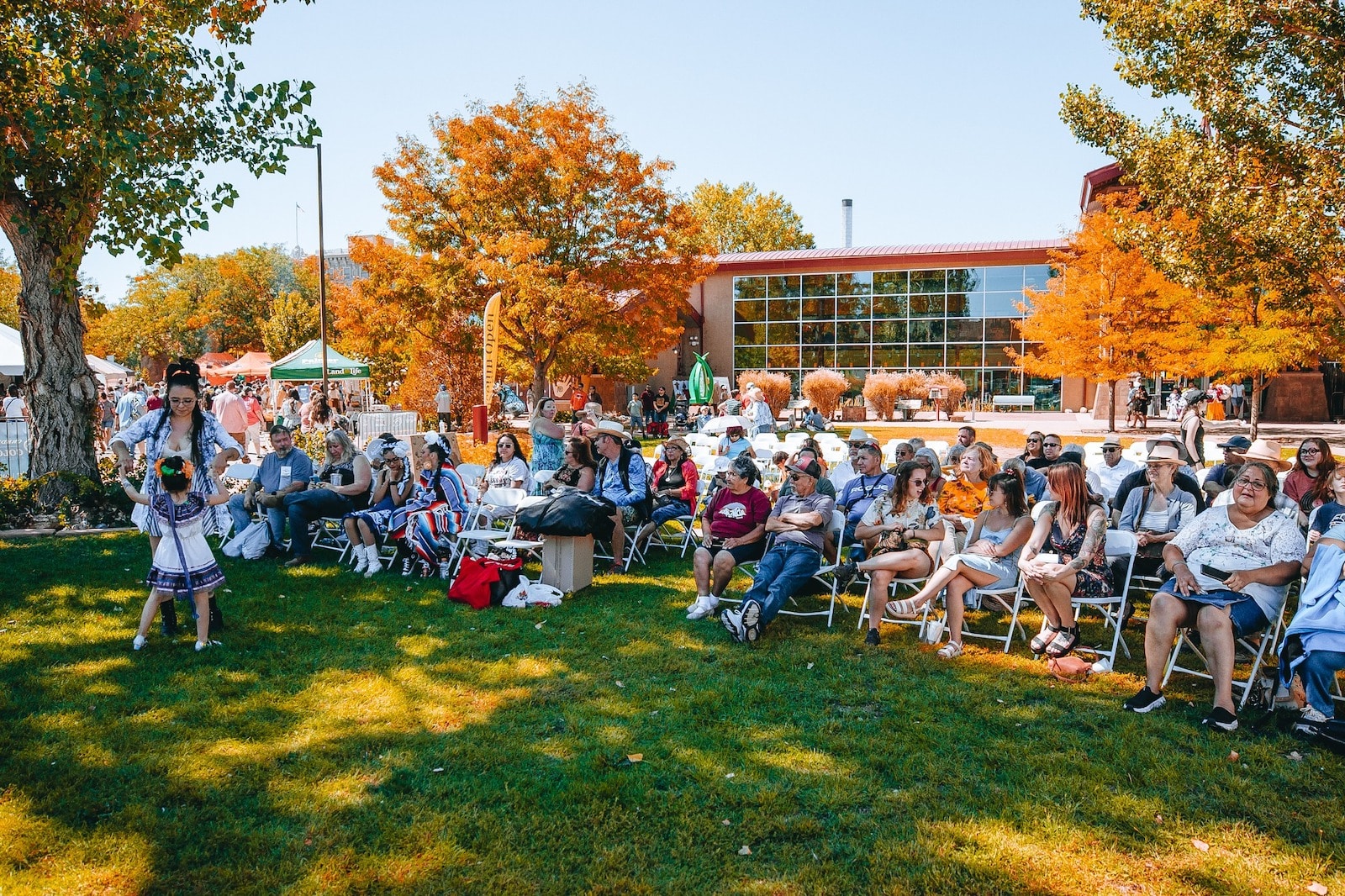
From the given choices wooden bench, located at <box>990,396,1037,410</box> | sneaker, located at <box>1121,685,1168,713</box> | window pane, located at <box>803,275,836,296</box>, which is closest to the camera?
sneaker, located at <box>1121,685,1168,713</box>

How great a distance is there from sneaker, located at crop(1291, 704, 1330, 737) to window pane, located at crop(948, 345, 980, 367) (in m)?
32.1

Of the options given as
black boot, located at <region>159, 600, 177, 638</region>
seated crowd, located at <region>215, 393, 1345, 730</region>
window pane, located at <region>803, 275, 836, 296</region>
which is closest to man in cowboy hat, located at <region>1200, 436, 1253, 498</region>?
seated crowd, located at <region>215, 393, 1345, 730</region>

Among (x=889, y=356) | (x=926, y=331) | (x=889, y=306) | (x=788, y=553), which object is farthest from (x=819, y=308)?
(x=788, y=553)

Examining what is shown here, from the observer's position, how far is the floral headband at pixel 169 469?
519 cm

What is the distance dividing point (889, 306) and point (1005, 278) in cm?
446

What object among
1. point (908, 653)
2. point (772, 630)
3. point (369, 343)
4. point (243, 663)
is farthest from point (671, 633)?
point (369, 343)

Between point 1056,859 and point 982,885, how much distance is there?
36 cm

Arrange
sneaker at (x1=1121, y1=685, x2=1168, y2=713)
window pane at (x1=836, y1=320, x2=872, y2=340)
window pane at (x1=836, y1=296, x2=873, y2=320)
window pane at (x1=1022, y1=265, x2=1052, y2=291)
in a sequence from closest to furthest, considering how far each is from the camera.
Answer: sneaker at (x1=1121, y1=685, x2=1168, y2=713) → window pane at (x1=1022, y1=265, x2=1052, y2=291) → window pane at (x1=836, y1=296, x2=873, y2=320) → window pane at (x1=836, y1=320, x2=872, y2=340)

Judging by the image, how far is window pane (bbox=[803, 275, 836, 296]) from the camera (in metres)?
36.0

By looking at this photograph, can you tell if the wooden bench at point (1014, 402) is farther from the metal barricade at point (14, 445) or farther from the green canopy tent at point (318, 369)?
the metal barricade at point (14, 445)

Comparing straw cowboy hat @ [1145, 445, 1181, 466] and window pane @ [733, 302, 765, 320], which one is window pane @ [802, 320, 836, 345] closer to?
window pane @ [733, 302, 765, 320]

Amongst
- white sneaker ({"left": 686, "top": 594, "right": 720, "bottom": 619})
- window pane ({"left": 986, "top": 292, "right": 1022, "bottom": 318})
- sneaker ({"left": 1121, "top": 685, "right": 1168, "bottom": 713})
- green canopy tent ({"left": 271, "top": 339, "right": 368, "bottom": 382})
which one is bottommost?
sneaker ({"left": 1121, "top": 685, "right": 1168, "bottom": 713})

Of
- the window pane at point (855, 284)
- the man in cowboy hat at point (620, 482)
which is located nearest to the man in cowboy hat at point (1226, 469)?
the man in cowboy hat at point (620, 482)

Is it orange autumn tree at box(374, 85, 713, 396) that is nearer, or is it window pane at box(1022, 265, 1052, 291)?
orange autumn tree at box(374, 85, 713, 396)
